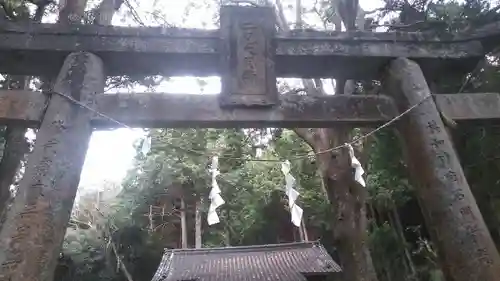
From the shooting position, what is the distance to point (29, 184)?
8.61 ft

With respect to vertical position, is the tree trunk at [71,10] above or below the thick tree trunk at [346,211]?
above

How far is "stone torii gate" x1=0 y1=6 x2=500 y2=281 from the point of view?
272cm

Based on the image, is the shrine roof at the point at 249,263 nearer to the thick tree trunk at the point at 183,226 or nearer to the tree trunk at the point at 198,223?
the tree trunk at the point at 198,223

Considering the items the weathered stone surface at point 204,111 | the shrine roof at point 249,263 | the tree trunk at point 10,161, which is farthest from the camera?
the shrine roof at point 249,263

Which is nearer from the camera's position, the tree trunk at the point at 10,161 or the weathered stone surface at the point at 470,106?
the weathered stone surface at the point at 470,106

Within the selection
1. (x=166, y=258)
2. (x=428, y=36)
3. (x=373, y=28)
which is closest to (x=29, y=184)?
(x=428, y=36)

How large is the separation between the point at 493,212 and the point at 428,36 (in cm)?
284

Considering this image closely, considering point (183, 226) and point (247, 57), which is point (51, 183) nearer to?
point (247, 57)

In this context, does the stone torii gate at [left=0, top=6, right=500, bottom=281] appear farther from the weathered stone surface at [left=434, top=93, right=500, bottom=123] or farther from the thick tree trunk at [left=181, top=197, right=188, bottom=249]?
the thick tree trunk at [left=181, top=197, right=188, bottom=249]

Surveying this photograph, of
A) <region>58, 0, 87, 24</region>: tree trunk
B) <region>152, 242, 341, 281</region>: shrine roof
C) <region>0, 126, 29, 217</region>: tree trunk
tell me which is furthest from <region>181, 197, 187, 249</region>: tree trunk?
<region>58, 0, 87, 24</region>: tree trunk

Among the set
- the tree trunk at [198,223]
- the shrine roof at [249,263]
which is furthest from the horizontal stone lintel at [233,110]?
the tree trunk at [198,223]

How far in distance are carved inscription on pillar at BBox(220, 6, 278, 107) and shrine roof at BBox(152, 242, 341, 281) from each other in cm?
927

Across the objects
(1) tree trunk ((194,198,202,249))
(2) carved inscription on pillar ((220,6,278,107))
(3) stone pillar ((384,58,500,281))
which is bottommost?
(3) stone pillar ((384,58,500,281))

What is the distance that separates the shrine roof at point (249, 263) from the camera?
11.8m
